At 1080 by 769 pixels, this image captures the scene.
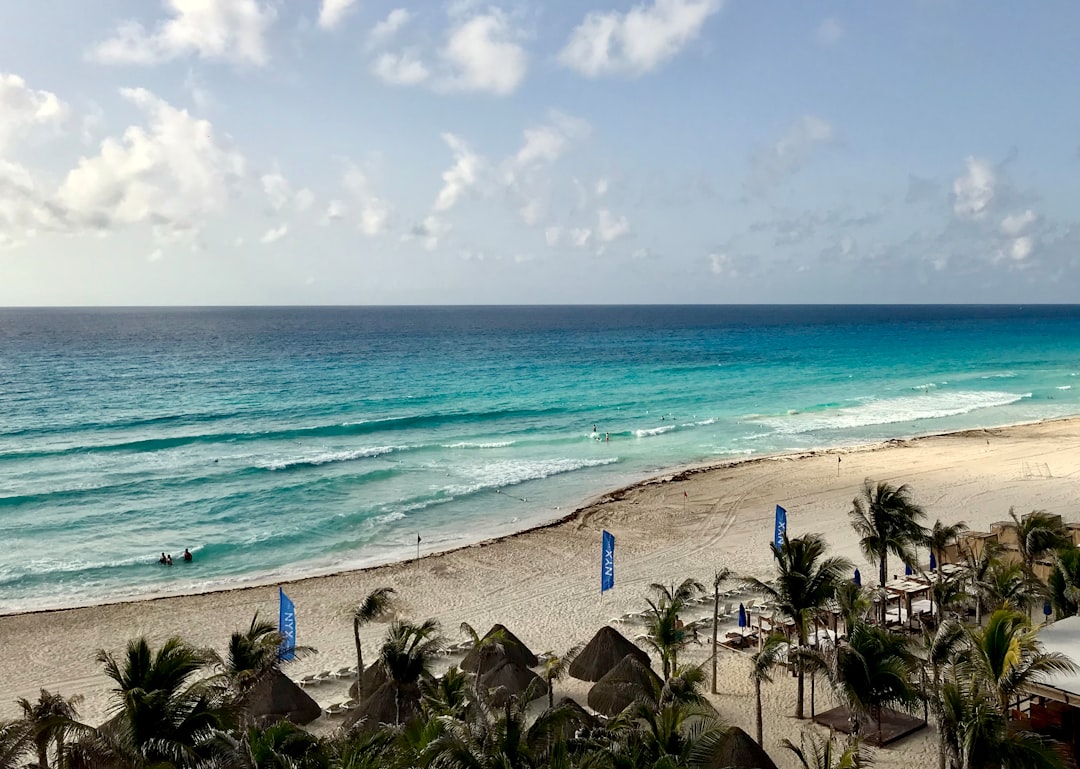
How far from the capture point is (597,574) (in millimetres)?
25328

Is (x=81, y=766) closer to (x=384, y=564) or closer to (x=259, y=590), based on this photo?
(x=259, y=590)

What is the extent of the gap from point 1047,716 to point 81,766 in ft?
47.5

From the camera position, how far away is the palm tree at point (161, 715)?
9.20m

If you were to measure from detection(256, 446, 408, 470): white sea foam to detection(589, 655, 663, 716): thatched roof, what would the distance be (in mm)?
27300

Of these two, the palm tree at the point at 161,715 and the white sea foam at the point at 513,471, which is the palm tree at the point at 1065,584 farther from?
the white sea foam at the point at 513,471

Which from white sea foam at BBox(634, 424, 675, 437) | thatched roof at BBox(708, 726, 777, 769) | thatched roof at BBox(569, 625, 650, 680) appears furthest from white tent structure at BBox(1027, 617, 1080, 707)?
white sea foam at BBox(634, 424, 675, 437)

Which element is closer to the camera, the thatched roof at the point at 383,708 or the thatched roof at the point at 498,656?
the thatched roof at the point at 383,708

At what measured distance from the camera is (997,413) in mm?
56156

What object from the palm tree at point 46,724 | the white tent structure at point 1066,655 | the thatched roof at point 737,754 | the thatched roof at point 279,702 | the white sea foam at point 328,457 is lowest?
the thatched roof at point 279,702

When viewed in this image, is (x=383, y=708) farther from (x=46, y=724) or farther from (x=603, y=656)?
(x=46, y=724)

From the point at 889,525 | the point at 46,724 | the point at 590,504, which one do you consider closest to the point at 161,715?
the point at 46,724

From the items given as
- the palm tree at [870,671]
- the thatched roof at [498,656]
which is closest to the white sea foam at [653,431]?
the thatched roof at [498,656]

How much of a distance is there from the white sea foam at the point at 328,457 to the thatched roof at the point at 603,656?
26.0 m

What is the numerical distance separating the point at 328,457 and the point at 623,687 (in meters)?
29.4
